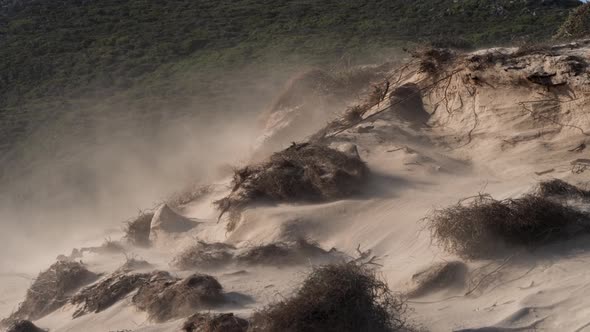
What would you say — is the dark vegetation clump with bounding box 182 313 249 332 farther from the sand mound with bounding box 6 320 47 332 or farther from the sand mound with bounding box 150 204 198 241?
the sand mound with bounding box 150 204 198 241

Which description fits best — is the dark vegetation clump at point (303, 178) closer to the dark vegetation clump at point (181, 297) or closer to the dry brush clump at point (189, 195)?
the dark vegetation clump at point (181, 297)

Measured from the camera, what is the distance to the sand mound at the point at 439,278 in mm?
6723

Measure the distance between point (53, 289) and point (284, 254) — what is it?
291 centimetres

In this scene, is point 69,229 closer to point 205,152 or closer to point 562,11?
point 205,152

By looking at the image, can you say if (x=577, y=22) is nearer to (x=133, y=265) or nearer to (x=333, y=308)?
(x=133, y=265)

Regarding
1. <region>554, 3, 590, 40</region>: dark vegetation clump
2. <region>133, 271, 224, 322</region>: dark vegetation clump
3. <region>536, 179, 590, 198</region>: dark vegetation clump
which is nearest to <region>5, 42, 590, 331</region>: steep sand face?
<region>133, 271, 224, 322</region>: dark vegetation clump

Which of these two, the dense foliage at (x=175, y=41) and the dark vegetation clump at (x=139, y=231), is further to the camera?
the dense foliage at (x=175, y=41)

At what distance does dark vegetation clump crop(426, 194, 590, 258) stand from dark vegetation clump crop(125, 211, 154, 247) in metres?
4.73

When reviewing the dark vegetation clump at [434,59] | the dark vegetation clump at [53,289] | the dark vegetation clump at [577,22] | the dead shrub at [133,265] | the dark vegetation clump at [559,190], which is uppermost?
the dark vegetation clump at [434,59]

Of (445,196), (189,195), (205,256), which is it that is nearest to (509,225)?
(445,196)

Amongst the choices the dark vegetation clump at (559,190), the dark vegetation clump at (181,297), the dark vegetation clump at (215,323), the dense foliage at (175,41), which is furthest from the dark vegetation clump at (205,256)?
the dense foliage at (175,41)

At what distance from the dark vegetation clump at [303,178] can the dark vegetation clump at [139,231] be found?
5.19 ft

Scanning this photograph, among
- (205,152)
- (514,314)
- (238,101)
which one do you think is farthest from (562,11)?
(514,314)

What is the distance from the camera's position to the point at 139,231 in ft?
35.0
